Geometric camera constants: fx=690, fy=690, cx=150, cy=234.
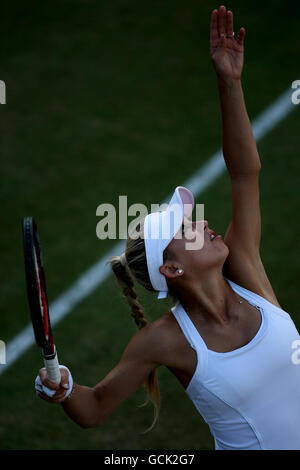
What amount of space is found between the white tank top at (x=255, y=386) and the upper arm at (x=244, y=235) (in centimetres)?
24

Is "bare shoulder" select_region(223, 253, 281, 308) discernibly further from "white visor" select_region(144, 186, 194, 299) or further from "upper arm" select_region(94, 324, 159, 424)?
"upper arm" select_region(94, 324, 159, 424)

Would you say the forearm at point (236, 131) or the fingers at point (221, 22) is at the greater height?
the fingers at point (221, 22)

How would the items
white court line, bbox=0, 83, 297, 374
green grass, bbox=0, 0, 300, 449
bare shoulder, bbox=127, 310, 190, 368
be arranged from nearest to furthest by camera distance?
bare shoulder, bbox=127, 310, 190, 368 → green grass, bbox=0, 0, 300, 449 → white court line, bbox=0, 83, 297, 374

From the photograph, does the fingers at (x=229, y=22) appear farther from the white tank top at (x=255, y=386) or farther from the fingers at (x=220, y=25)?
the white tank top at (x=255, y=386)

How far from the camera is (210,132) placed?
7.89 metres

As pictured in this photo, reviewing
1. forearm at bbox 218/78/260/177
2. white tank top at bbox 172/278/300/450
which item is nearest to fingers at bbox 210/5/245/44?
forearm at bbox 218/78/260/177

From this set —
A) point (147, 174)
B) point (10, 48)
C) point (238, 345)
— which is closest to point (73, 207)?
point (147, 174)

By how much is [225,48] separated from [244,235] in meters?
1.04

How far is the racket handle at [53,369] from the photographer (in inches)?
128

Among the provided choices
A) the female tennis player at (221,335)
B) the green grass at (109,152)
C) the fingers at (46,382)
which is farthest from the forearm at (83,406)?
the green grass at (109,152)

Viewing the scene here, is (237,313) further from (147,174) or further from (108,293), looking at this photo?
(147,174)

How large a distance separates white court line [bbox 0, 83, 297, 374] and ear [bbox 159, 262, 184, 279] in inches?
76.2

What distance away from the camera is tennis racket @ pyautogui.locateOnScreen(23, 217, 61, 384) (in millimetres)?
3062

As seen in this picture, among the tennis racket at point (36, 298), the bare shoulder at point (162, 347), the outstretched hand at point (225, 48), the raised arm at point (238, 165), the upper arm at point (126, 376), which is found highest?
the outstretched hand at point (225, 48)
